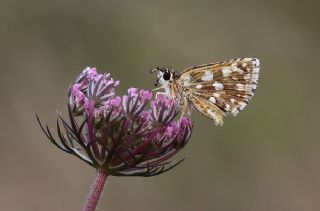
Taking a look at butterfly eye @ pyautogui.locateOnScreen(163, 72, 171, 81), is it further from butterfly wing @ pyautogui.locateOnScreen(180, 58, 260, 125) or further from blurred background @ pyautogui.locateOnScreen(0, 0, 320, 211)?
blurred background @ pyautogui.locateOnScreen(0, 0, 320, 211)

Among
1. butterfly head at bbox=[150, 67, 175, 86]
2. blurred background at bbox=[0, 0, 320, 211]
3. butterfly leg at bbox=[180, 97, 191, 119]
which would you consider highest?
blurred background at bbox=[0, 0, 320, 211]

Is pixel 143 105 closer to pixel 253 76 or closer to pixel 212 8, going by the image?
pixel 253 76

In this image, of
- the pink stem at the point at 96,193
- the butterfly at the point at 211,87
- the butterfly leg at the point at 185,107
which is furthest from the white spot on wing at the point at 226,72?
the pink stem at the point at 96,193

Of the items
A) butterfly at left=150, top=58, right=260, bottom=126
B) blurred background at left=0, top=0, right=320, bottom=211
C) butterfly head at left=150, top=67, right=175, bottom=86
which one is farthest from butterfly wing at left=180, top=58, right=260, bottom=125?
blurred background at left=0, top=0, right=320, bottom=211

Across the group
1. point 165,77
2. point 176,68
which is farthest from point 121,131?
point 176,68

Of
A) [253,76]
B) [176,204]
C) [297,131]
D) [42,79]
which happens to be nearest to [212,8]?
[297,131]
